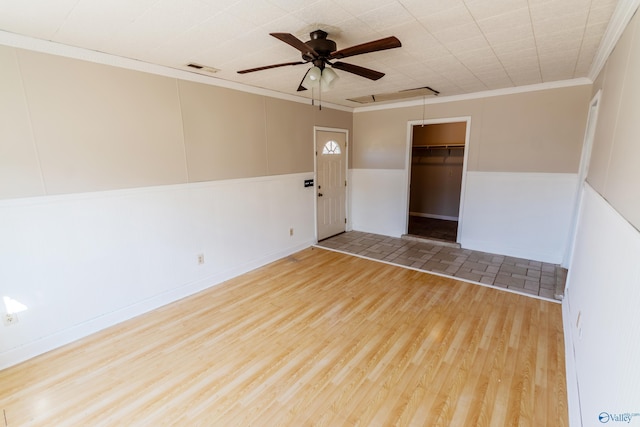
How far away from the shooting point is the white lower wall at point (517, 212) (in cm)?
396

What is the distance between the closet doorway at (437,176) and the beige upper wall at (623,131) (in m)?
3.79

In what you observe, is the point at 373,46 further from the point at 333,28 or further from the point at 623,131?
the point at 623,131

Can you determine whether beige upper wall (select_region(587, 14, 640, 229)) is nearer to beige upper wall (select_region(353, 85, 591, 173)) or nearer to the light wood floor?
the light wood floor

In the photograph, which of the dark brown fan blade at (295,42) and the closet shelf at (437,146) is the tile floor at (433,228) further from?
the dark brown fan blade at (295,42)

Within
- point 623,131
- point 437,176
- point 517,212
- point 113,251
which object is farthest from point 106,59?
point 437,176

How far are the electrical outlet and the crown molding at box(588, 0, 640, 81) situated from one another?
470 cm

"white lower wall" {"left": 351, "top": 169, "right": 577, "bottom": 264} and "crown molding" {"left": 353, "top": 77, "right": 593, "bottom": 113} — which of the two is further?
"white lower wall" {"left": 351, "top": 169, "right": 577, "bottom": 264}

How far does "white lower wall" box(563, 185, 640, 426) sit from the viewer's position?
1.05 meters

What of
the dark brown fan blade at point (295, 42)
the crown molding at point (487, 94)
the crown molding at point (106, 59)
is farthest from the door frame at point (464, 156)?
the dark brown fan blade at point (295, 42)

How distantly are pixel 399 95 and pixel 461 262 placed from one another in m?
2.70

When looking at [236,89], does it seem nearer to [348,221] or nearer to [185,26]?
[185,26]

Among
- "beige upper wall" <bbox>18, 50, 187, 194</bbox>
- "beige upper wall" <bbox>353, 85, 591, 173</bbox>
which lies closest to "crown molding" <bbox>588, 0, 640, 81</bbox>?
"beige upper wall" <bbox>353, 85, 591, 173</bbox>

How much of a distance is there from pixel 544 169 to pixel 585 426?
11.6 feet

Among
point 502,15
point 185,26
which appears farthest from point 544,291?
→ point 185,26
